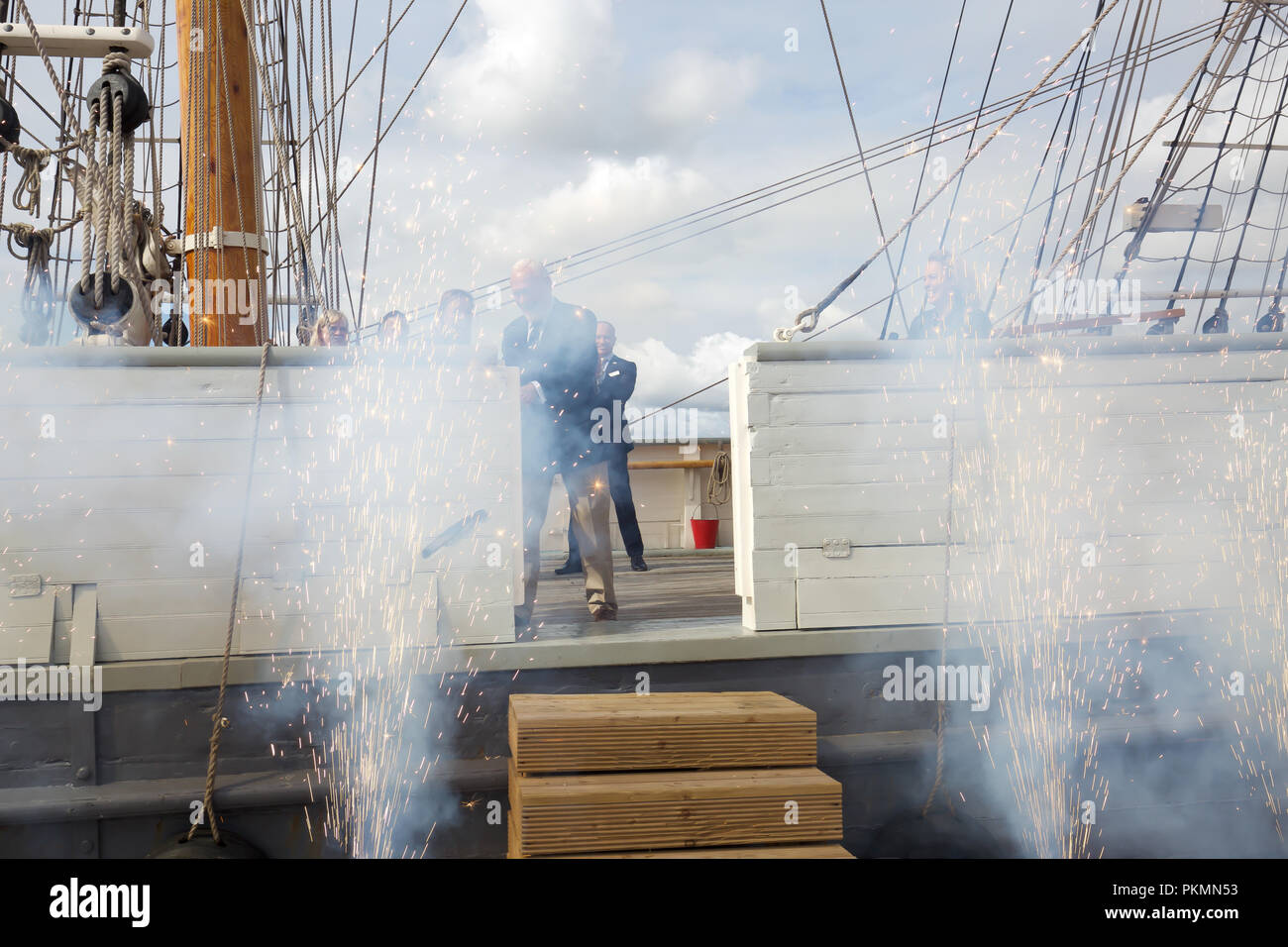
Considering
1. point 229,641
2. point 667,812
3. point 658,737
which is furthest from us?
point 229,641

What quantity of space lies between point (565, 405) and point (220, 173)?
350 cm

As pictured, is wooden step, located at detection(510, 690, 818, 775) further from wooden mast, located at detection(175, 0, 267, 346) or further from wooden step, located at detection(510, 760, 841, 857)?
wooden mast, located at detection(175, 0, 267, 346)

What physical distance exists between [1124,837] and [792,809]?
2100 millimetres

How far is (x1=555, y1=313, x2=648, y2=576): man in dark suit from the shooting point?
516 centimetres

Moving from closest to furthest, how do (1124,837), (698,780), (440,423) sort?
(698,780), (440,423), (1124,837)

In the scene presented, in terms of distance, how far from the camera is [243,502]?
3.85 m

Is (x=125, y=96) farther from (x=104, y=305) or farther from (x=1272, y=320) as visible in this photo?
(x=1272, y=320)

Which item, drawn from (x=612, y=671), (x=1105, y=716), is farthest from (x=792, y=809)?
(x=1105, y=716)

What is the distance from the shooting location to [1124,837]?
429 cm

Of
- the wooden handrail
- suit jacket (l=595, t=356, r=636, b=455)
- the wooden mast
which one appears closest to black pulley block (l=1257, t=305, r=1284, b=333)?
the wooden handrail

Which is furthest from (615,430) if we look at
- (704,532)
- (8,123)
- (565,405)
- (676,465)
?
(676,465)

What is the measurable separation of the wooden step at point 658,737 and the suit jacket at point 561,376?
68.2 inches

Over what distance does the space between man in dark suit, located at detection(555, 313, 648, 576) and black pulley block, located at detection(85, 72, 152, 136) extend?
8.26ft
